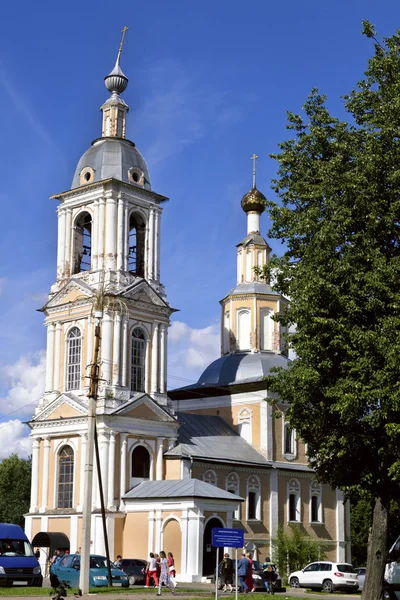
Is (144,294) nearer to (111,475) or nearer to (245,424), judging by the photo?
(111,475)

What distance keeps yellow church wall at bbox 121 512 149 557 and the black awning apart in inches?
109

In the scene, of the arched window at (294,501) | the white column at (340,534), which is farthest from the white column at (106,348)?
the white column at (340,534)

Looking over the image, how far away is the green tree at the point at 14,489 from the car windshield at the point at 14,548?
4679 cm

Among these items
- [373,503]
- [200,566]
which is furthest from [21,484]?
[373,503]

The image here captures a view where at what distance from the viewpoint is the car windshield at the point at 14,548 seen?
2889 centimetres

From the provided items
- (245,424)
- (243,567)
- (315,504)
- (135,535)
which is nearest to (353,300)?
(243,567)

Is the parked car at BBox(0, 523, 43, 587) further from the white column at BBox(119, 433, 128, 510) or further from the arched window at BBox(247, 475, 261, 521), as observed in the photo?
the arched window at BBox(247, 475, 261, 521)

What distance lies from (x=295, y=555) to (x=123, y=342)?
13.7 metres

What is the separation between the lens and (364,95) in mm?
24922

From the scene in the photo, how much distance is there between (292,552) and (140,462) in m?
9.02

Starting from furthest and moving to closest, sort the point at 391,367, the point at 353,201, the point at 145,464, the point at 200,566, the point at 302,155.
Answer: the point at 145,464, the point at 200,566, the point at 302,155, the point at 353,201, the point at 391,367

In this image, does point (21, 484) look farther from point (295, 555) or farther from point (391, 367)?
point (391, 367)

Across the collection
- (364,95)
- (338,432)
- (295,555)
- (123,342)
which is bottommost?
(295,555)

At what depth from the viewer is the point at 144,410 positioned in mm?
45031
